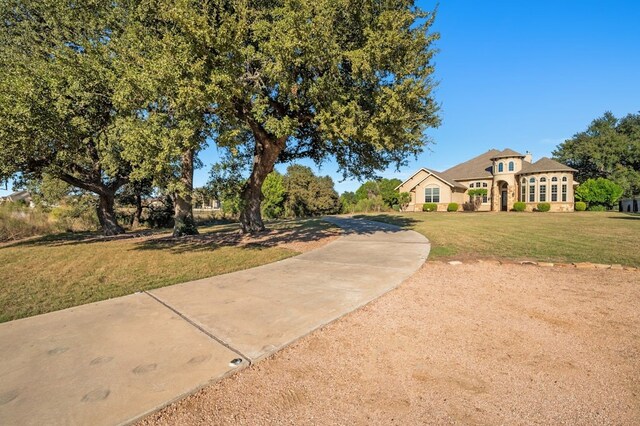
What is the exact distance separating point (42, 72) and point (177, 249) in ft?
23.5

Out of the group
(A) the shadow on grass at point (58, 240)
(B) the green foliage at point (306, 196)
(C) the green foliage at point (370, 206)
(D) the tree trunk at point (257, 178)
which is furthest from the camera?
(C) the green foliage at point (370, 206)

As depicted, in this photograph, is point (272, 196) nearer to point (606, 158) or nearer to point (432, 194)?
point (432, 194)

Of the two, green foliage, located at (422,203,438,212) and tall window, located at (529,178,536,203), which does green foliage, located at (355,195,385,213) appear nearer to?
green foliage, located at (422,203,438,212)

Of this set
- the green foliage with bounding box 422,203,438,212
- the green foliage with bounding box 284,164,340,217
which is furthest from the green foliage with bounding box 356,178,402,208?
the green foliage with bounding box 284,164,340,217

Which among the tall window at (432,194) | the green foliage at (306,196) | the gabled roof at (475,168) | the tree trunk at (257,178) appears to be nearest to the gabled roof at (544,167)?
the gabled roof at (475,168)

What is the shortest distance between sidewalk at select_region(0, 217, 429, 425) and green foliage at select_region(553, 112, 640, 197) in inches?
1841

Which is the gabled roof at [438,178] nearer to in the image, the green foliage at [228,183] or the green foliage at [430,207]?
the green foliage at [430,207]

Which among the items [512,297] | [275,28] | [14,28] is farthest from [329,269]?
[14,28]

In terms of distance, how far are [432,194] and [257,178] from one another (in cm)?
2761

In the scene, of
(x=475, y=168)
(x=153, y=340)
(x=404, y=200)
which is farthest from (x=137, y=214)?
(x=475, y=168)

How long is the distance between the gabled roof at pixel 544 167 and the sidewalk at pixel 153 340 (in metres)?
33.5

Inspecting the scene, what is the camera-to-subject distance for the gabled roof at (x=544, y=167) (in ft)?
103

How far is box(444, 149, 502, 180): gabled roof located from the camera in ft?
121

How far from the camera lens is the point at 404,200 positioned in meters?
37.8
